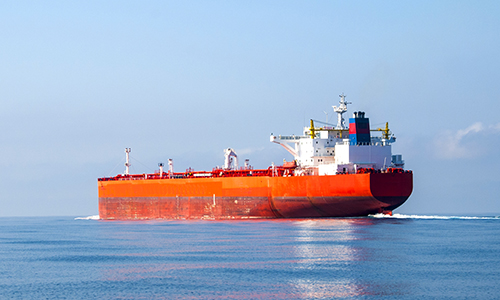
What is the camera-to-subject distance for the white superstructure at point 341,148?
4144 centimetres

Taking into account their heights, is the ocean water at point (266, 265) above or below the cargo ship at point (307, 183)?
below

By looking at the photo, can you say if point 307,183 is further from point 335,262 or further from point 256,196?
point 335,262

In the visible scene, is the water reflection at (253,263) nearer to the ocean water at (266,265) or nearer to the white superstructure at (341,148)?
the ocean water at (266,265)

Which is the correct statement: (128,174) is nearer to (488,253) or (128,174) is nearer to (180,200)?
(180,200)

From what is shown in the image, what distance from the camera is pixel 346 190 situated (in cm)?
3925

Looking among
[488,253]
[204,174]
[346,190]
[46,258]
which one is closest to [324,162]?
[346,190]

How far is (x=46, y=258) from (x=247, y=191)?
59.1 feet

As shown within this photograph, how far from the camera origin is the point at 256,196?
44.9 meters

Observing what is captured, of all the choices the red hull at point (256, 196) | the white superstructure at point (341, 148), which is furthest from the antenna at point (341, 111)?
the red hull at point (256, 196)

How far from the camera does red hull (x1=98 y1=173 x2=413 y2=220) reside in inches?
1535

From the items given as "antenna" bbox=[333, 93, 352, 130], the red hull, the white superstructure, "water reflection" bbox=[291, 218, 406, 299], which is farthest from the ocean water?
"antenna" bbox=[333, 93, 352, 130]

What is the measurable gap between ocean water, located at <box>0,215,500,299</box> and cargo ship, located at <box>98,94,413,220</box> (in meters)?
2.29

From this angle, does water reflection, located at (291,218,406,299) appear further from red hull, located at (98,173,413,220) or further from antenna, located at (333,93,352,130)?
antenna, located at (333,93,352,130)

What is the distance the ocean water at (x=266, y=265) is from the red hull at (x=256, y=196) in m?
2.05
